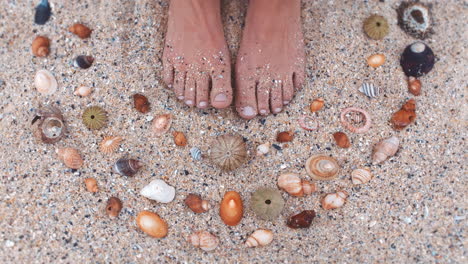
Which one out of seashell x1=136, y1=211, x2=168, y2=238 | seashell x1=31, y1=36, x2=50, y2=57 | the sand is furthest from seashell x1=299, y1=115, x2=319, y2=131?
seashell x1=31, y1=36, x2=50, y2=57

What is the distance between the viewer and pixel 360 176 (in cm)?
197

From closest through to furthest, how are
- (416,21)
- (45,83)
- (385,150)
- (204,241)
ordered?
(204,241) → (385,150) → (45,83) → (416,21)

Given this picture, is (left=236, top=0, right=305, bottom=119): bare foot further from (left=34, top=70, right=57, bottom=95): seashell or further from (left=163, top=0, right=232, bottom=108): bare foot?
(left=34, top=70, right=57, bottom=95): seashell

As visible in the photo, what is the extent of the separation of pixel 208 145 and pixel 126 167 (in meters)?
0.42

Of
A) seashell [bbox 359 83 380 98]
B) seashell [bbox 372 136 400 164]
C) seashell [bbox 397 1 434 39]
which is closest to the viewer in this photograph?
seashell [bbox 372 136 400 164]

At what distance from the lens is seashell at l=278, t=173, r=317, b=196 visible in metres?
1.94

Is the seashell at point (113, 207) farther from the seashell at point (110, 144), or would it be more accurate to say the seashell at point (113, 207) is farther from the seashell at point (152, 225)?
the seashell at point (110, 144)

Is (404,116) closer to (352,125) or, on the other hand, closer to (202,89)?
(352,125)

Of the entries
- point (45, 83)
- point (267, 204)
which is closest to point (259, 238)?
point (267, 204)

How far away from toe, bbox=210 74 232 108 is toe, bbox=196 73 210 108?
34 mm

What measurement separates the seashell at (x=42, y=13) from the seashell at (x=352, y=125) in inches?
67.7

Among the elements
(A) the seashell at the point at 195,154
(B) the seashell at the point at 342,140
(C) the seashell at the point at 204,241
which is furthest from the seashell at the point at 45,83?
(B) the seashell at the point at 342,140

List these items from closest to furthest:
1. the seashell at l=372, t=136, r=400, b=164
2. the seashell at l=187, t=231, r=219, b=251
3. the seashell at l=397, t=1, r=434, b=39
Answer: the seashell at l=187, t=231, r=219, b=251
the seashell at l=372, t=136, r=400, b=164
the seashell at l=397, t=1, r=434, b=39

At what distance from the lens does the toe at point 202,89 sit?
2076mm
